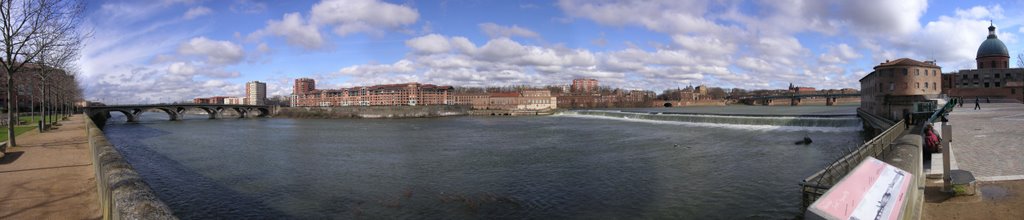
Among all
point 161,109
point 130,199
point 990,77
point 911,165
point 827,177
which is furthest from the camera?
point 161,109

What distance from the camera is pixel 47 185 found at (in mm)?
10219

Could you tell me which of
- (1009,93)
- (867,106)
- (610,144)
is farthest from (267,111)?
(1009,93)

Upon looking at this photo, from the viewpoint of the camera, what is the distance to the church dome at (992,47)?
70.8 metres

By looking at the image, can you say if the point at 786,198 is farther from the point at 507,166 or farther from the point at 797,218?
the point at 507,166

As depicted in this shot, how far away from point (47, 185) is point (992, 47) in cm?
9800

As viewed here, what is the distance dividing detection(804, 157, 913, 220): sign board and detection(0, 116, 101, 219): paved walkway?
9.53 meters

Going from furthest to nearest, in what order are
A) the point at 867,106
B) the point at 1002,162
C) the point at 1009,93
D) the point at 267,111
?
the point at 267,111 < the point at 1009,93 < the point at 867,106 < the point at 1002,162

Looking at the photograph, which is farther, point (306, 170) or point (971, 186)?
point (306, 170)

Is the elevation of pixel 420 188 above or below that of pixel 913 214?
below

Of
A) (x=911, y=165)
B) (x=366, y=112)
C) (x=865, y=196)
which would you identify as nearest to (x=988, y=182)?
(x=911, y=165)

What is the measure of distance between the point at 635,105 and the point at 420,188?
15615 centimetres

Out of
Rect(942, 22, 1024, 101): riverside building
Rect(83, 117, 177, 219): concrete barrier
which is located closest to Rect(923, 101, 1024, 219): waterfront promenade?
Rect(83, 117, 177, 219): concrete barrier

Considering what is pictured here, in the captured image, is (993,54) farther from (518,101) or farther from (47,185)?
(47,185)

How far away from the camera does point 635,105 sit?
544ft
